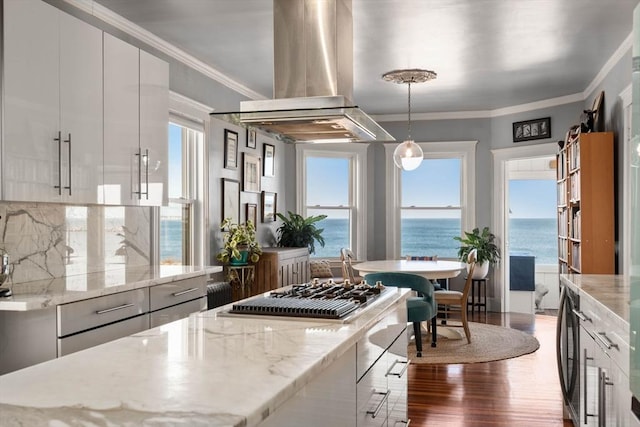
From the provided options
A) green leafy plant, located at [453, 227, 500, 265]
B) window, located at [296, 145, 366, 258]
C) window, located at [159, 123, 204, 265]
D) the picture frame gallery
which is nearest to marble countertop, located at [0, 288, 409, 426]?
window, located at [159, 123, 204, 265]

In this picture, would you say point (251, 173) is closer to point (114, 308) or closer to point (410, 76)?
point (410, 76)

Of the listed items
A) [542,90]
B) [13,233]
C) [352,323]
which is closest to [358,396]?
[352,323]

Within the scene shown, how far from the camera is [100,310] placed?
117 inches

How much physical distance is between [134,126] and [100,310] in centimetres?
136

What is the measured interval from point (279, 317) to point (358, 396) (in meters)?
0.43

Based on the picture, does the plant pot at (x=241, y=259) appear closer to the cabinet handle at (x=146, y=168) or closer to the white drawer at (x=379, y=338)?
the cabinet handle at (x=146, y=168)

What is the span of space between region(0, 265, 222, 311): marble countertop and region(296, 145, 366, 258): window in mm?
4163

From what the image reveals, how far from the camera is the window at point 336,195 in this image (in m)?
8.23

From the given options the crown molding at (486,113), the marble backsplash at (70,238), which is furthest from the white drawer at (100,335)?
the crown molding at (486,113)

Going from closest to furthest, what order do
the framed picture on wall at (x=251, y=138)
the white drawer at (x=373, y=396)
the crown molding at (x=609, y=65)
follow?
the white drawer at (x=373, y=396), the crown molding at (x=609, y=65), the framed picture on wall at (x=251, y=138)

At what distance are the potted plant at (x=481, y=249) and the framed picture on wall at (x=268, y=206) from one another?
2.49 m

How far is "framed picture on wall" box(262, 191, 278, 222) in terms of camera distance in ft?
23.1

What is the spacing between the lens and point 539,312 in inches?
326

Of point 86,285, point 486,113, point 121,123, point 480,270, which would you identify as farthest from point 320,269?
point 86,285
